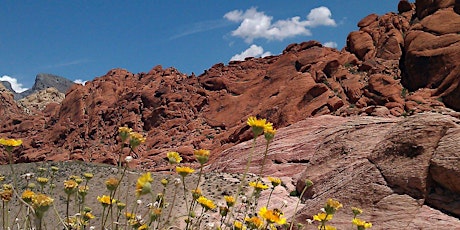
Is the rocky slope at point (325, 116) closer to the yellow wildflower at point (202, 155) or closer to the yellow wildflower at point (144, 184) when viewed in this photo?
the yellow wildflower at point (202, 155)

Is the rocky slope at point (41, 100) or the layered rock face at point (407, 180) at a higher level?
the rocky slope at point (41, 100)

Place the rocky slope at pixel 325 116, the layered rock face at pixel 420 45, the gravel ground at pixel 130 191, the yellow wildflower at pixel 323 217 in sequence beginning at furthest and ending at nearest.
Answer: the layered rock face at pixel 420 45 → the gravel ground at pixel 130 191 → the rocky slope at pixel 325 116 → the yellow wildflower at pixel 323 217

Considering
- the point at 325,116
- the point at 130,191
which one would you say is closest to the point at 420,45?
the point at 325,116

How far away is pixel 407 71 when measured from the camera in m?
35.1

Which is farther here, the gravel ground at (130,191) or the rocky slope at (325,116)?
the gravel ground at (130,191)

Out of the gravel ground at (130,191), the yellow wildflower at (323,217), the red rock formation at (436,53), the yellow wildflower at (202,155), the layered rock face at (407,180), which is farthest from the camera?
the red rock formation at (436,53)

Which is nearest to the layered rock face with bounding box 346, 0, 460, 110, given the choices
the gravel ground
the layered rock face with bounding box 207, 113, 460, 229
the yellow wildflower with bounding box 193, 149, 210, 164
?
the gravel ground

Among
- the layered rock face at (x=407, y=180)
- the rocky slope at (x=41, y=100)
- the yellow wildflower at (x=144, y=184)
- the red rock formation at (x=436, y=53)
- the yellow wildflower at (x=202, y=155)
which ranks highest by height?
the rocky slope at (x=41, y=100)

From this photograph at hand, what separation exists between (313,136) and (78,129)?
38845 millimetres

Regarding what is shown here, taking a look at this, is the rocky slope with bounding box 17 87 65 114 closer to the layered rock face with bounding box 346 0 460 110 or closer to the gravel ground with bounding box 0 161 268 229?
the layered rock face with bounding box 346 0 460 110

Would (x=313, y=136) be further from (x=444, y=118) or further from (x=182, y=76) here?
(x=182, y=76)

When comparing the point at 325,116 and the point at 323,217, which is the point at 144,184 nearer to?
the point at 323,217

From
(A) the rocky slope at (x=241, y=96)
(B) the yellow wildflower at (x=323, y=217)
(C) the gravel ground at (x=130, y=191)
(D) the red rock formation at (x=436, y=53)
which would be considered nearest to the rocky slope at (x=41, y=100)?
(A) the rocky slope at (x=241, y=96)

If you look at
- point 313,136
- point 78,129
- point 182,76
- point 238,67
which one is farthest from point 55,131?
point 313,136
